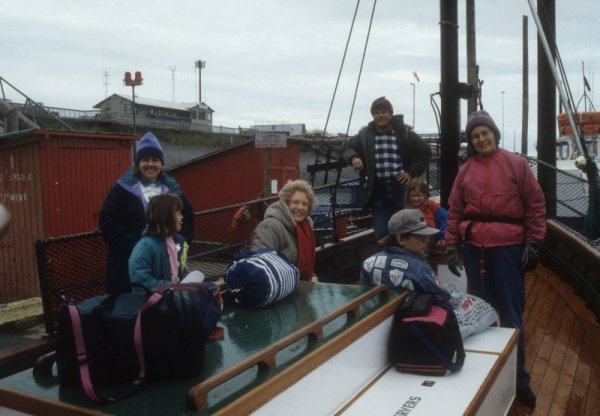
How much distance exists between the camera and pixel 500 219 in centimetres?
380

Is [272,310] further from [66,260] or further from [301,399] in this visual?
[66,260]

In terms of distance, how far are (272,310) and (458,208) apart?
58.4 inches

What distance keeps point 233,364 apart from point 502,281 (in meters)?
2.07

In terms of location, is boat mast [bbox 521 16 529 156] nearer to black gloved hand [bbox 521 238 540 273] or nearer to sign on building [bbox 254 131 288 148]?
sign on building [bbox 254 131 288 148]

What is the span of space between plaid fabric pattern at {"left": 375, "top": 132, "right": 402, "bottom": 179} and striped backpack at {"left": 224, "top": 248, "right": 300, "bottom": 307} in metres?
1.84

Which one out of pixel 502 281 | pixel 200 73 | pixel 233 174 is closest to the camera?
pixel 502 281

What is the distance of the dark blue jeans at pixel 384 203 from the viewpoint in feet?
17.2

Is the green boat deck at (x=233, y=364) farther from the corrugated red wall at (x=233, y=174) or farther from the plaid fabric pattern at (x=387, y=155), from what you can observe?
the corrugated red wall at (x=233, y=174)

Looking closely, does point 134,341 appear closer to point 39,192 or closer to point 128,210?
point 128,210

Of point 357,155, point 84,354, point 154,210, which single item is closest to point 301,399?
point 84,354

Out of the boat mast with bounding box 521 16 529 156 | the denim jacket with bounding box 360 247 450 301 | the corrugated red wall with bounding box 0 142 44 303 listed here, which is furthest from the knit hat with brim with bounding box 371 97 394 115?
the boat mast with bounding box 521 16 529 156

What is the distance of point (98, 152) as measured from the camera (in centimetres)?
1089

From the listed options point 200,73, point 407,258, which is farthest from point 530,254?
point 200,73

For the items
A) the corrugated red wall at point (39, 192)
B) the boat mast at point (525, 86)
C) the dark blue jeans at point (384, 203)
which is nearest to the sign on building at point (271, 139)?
the dark blue jeans at point (384, 203)
